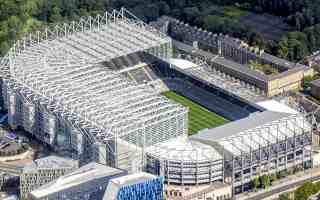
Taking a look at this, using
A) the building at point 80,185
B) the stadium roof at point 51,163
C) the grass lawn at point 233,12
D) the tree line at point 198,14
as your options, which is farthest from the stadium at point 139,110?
the grass lawn at point 233,12

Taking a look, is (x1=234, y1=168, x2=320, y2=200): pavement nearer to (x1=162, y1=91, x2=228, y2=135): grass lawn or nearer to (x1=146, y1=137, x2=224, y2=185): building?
(x1=146, y1=137, x2=224, y2=185): building

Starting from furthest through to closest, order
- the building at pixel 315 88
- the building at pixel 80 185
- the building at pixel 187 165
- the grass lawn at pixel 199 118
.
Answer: the building at pixel 315 88
the grass lawn at pixel 199 118
the building at pixel 187 165
the building at pixel 80 185

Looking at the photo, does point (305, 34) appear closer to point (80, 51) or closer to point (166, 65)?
point (166, 65)

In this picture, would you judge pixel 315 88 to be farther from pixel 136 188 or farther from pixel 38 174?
pixel 38 174

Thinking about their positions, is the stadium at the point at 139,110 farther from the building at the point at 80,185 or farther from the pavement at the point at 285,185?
the building at the point at 80,185

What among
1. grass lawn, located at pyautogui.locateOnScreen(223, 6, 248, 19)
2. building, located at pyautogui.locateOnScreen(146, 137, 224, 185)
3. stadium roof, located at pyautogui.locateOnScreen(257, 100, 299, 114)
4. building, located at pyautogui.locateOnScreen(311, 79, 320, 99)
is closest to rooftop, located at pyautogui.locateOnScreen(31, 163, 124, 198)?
building, located at pyautogui.locateOnScreen(146, 137, 224, 185)

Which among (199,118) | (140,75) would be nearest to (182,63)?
(140,75)
